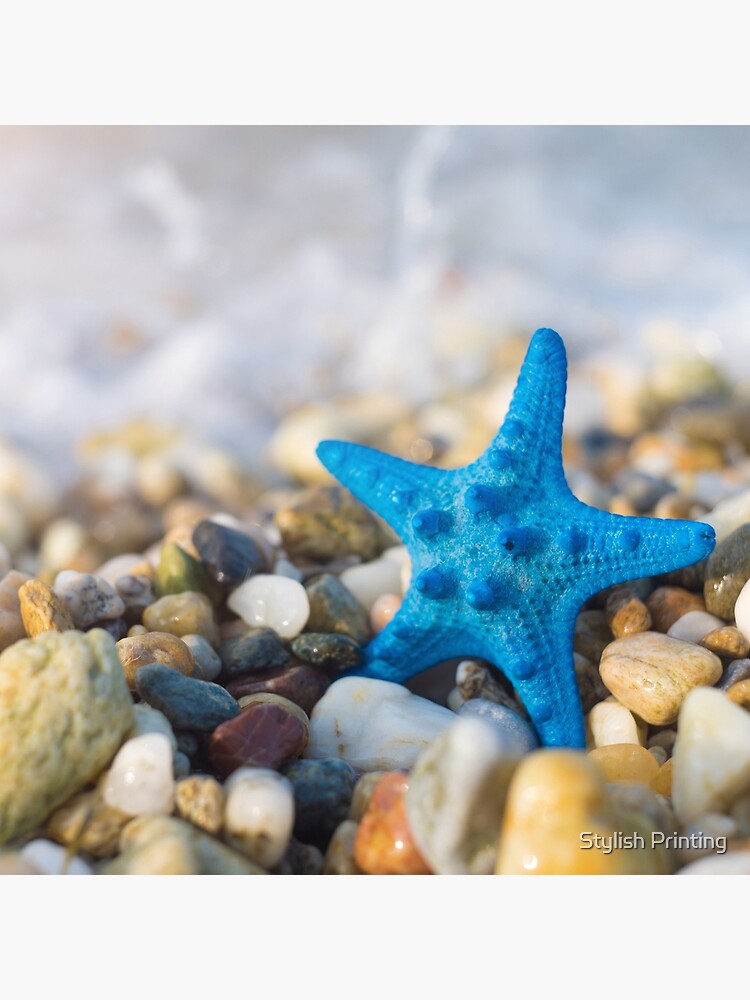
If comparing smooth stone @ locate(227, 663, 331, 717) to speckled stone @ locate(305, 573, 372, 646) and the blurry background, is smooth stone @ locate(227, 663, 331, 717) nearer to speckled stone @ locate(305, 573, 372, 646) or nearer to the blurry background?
speckled stone @ locate(305, 573, 372, 646)

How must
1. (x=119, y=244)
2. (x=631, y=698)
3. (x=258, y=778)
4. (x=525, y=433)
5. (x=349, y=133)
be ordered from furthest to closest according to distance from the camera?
1. (x=119, y=244)
2. (x=349, y=133)
3. (x=525, y=433)
4. (x=631, y=698)
5. (x=258, y=778)

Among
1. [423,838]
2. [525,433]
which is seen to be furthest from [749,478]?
[423,838]

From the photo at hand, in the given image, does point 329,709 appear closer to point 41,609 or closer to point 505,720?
point 505,720

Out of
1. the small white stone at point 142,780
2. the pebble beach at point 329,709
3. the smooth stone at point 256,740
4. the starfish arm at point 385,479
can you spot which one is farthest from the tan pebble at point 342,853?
the starfish arm at point 385,479

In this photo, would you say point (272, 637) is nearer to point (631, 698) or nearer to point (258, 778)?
point (258, 778)

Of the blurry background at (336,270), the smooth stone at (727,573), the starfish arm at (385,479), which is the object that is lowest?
the smooth stone at (727,573)

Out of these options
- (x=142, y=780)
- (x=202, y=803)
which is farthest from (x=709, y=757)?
(x=142, y=780)

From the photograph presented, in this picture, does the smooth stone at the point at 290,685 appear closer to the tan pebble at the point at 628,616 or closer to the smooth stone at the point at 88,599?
the smooth stone at the point at 88,599
